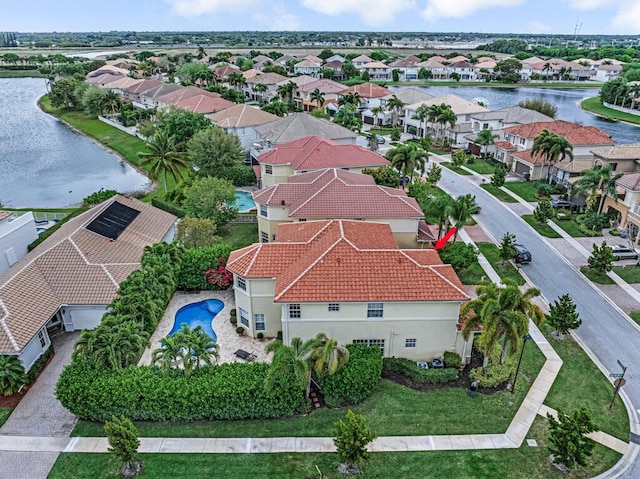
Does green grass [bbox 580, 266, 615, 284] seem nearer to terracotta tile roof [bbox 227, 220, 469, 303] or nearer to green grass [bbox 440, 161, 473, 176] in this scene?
terracotta tile roof [bbox 227, 220, 469, 303]

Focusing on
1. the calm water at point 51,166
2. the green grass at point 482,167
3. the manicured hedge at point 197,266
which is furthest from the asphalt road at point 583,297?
the calm water at point 51,166

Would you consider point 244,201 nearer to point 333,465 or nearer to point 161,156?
point 161,156

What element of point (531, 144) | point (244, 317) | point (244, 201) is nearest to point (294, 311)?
point (244, 317)

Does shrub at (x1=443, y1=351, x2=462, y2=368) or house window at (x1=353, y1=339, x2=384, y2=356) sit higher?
house window at (x1=353, y1=339, x2=384, y2=356)

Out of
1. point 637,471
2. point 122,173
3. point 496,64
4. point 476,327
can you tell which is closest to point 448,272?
point 476,327

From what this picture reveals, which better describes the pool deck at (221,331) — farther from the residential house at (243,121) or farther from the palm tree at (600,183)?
the residential house at (243,121)

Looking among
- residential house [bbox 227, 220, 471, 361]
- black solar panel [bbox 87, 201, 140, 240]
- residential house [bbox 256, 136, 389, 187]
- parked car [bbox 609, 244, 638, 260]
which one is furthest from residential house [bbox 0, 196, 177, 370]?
parked car [bbox 609, 244, 638, 260]
